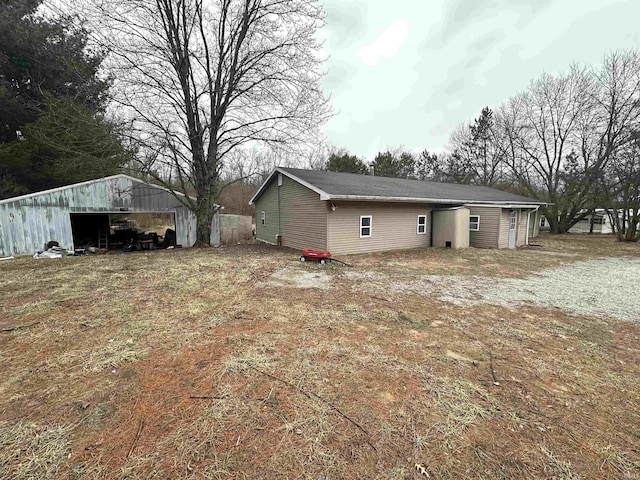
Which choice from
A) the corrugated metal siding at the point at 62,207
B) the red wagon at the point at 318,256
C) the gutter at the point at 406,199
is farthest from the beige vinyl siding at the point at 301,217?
the corrugated metal siding at the point at 62,207

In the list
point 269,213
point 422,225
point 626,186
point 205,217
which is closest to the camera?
point 205,217

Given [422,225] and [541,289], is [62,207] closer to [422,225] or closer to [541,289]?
[422,225]

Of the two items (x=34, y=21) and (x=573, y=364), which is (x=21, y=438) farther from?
(x=34, y=21)

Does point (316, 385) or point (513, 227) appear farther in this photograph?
point (513, 227)

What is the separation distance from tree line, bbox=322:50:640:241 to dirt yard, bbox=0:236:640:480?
19.5 m

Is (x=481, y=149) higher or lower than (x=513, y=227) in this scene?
higher

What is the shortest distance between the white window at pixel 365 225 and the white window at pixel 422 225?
10.6 ft

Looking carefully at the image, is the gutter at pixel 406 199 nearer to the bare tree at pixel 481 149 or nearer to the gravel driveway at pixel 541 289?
the gravel driveway at pixel 541 289

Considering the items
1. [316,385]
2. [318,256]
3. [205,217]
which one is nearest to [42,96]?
[205,217]

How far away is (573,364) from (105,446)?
15.8ft

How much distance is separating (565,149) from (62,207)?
1388 inches

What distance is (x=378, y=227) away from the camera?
12.2 m

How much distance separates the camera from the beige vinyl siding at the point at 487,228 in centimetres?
→ 1373

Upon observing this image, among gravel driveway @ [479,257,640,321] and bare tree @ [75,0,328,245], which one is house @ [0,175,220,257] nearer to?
bare tree @ [75,0,328,245]
